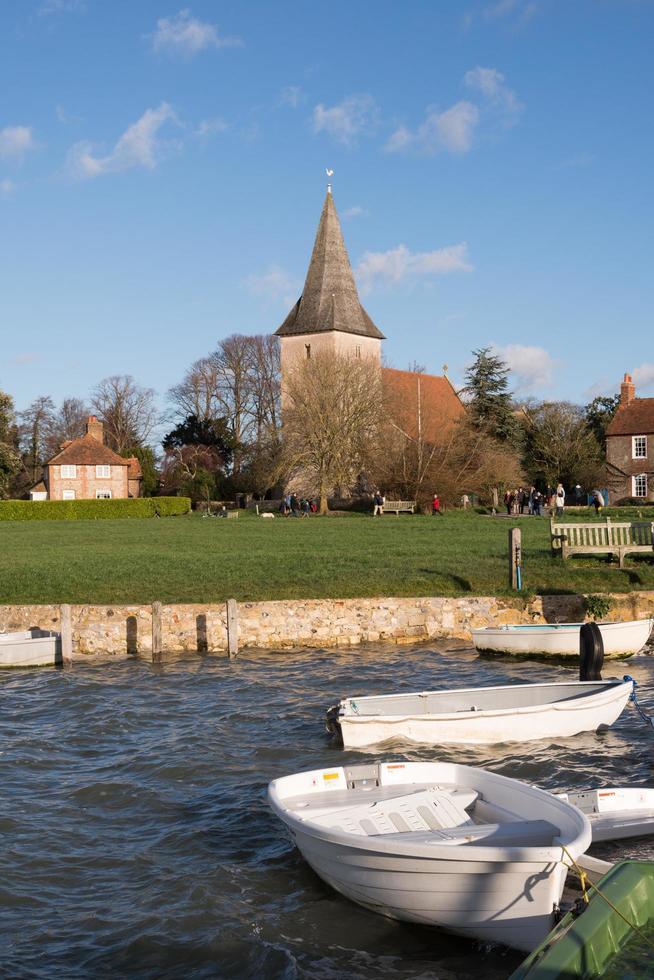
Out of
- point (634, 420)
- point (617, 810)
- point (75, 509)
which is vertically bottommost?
point (617, 810)

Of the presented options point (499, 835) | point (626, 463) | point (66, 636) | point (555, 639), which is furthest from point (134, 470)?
point (499, 835)

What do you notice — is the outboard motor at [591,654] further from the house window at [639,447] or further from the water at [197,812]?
the house window at [639,447]

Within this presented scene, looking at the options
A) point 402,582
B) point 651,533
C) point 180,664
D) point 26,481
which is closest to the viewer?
point 180,664

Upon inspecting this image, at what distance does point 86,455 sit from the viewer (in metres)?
81.1

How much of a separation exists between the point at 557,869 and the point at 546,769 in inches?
209

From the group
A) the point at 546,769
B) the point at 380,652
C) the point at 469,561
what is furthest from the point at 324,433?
the point at 546,769

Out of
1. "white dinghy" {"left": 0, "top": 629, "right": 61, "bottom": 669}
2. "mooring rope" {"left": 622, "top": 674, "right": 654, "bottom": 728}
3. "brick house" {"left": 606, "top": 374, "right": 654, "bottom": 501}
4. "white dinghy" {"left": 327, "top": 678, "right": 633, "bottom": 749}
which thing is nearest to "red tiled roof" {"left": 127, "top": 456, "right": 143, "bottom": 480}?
"brick house" {"left": 606, "top": 374, "right": 654, "bottom": 501}

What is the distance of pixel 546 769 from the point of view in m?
12.6

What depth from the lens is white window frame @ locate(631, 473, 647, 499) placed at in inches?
2751

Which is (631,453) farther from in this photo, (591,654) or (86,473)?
(591,654)

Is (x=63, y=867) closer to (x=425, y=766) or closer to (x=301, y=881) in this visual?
(x=301, y=881)

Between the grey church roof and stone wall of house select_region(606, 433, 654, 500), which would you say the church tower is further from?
stone wall of house select_region(606, 433, 654, 500)

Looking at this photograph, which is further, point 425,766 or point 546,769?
point 546,769

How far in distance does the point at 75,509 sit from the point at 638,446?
125 ft
